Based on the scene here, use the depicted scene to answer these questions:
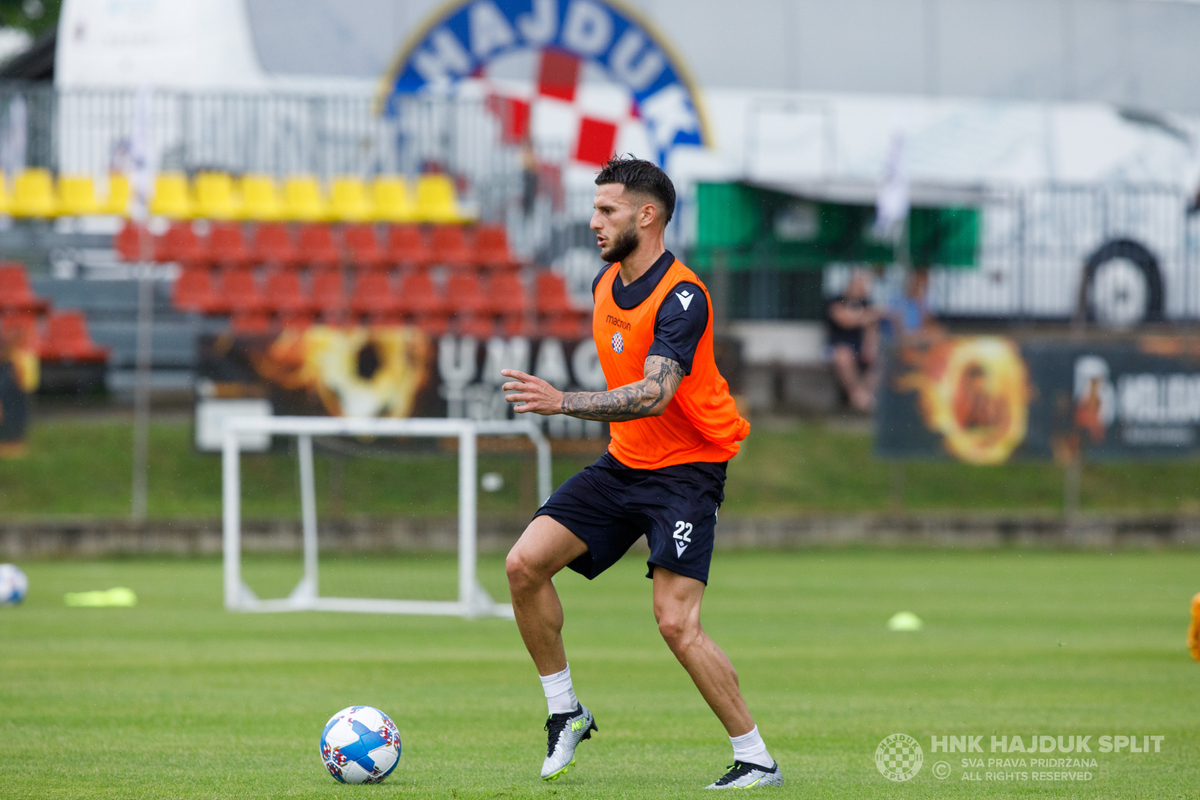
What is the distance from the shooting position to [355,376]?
55.6ft

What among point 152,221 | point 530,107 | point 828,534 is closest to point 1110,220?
point 828,534

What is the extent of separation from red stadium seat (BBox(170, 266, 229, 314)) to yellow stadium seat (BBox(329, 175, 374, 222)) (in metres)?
2.63

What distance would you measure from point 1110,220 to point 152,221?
13697mm

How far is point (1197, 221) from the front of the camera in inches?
885

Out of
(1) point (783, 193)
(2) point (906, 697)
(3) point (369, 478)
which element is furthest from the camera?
(1) point (783, 193)

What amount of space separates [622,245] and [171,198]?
1821 centimetres

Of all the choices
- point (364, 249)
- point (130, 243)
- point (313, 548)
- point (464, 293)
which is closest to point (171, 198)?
point (130, 243)

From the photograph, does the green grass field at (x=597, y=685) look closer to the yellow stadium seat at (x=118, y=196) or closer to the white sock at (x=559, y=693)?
the white sock at (x=559, y=693)

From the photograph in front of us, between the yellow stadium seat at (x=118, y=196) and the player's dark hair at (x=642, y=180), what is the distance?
17.9 m

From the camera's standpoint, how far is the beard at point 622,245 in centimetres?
584

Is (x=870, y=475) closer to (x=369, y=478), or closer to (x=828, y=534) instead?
(x=828, y=534)

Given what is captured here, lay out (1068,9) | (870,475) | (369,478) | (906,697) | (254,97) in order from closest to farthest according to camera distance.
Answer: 1. (906,697)
2. (369,478)
3. (870,475)
4. (254,97)
5. (1068,9)

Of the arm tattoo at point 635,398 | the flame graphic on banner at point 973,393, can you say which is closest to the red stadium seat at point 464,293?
the flame graphic on banner at point 973,393

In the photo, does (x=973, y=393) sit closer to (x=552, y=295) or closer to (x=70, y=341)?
(x=552, y=295)
